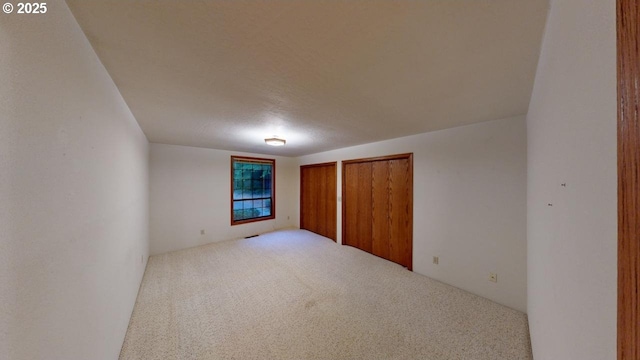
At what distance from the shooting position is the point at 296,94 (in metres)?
1.67

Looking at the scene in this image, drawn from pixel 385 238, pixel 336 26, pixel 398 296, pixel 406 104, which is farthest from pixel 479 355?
pixel 336 26

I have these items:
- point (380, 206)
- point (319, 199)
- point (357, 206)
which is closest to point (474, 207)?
point (380, 206)

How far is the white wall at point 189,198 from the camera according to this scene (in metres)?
3.75

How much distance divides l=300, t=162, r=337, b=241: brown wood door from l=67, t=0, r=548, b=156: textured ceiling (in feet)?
8.57

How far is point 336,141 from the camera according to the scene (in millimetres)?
3594

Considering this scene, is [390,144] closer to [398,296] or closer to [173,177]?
[398,296]

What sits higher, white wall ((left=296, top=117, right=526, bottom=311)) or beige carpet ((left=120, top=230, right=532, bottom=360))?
white wall ((left=296, top=117, right=526, bottom=311))

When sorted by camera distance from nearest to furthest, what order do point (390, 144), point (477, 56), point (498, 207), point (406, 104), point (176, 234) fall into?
point (477, 56) < point (406, 104) < point (498, 207) < point (390, 144) < point (176, 234)

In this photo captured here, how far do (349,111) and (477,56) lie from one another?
1.09 meters

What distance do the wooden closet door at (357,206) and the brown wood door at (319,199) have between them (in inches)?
12.9

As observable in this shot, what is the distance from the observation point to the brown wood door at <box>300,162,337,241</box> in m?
4.60

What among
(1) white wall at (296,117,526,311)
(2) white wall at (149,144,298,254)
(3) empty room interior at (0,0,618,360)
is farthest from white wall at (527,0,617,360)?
(2) white wall at (149,144,298,254)

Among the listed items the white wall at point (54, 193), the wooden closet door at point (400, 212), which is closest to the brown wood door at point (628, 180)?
the white wall at point (54, 193)

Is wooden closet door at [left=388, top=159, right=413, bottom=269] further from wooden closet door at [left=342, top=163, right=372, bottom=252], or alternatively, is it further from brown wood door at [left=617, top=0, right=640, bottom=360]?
brown wood door at [left=617, top=0, right=640, bottom=360]
